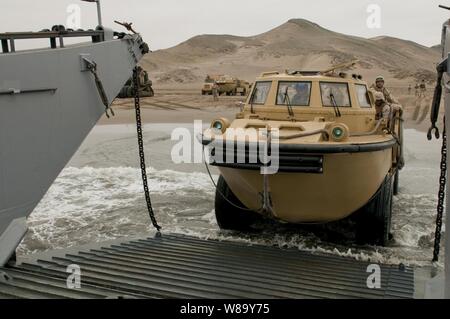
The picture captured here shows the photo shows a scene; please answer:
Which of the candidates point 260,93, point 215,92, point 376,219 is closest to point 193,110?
point 215,92

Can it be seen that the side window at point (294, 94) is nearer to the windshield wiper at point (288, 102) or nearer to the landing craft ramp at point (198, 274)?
the windshield wiper at point (288, 102)

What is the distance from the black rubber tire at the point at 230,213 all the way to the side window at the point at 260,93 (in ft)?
3.78

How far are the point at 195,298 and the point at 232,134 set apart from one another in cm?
225

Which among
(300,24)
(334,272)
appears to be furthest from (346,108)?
(300,24)

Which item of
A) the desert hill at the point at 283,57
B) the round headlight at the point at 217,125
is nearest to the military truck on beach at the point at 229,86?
the desert hill at the point at 283,57

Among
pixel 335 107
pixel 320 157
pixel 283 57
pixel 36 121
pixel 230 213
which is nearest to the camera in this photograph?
pixel 36 121

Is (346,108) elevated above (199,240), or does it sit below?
above

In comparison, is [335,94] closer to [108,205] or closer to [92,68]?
[92,68]

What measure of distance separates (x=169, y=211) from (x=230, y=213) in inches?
68.8

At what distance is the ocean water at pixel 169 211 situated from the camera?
6.32 m

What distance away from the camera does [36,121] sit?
3.44 metres

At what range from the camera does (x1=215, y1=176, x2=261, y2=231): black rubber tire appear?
6.46 metres
